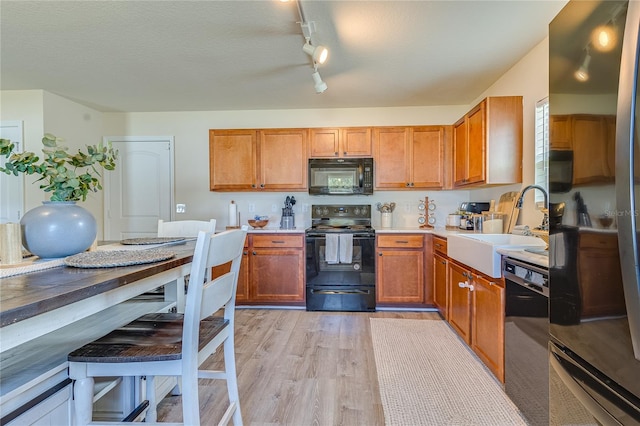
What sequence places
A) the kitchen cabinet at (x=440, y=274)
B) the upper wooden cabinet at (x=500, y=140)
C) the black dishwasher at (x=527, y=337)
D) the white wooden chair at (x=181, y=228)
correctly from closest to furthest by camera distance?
the black dishwasher at (x=527, y=337) < the white wooden chair at (x=181, y=228) < the upper wooden cabinet at (x=500, y=140) < the kitchen cabinet at (x=440, y=274)

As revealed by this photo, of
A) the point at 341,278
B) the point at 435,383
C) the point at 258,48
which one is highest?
the point at 258,48

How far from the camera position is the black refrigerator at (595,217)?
0.66 metres

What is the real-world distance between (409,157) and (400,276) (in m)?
1.38

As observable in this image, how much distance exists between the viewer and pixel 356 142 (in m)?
3.62

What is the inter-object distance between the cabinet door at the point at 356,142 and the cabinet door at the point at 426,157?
502 millimetres

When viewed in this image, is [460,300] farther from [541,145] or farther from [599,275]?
[599,275]

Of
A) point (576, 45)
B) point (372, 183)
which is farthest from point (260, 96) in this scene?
point (576, 45)

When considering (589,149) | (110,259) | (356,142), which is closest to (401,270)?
(356,142)

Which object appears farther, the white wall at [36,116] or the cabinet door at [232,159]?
the cabinet door at [232,159]

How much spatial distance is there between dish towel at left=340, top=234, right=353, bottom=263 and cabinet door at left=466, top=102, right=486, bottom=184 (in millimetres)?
1309

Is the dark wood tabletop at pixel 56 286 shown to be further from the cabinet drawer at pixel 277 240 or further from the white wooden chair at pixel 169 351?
the cabinet drawer at pixel 277 240

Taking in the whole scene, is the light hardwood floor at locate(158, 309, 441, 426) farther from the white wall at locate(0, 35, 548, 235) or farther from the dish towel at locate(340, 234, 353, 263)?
the white wall at locate(0, 35, 548, 235)

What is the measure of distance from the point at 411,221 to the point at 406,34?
224 cm

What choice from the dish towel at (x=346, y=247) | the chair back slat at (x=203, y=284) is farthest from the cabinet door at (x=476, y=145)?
the chair back slat at (x=203, y=284)
